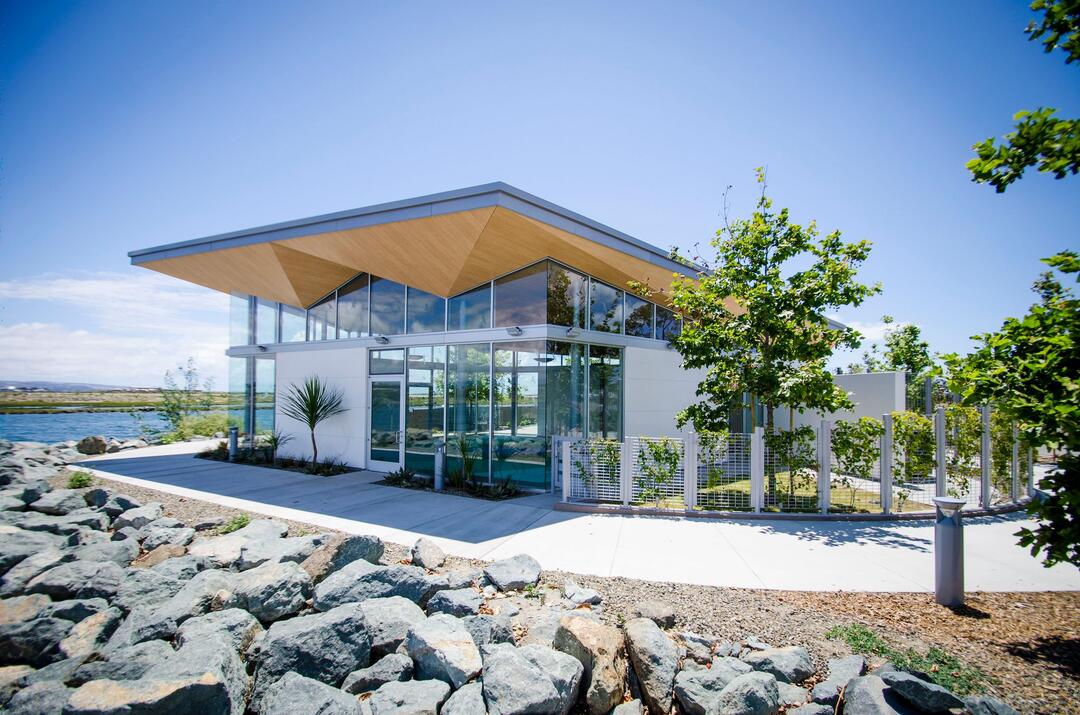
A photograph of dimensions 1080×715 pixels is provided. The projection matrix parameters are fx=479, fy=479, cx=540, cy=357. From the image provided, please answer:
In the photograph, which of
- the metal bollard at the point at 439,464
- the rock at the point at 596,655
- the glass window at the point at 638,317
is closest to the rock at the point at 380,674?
the rock at the point at 596,655

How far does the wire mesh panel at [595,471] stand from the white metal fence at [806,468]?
0.05 ft

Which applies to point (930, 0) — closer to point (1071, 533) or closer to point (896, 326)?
point (1071, 533)

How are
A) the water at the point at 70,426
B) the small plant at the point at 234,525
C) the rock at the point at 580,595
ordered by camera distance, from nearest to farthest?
the rock at the point at 580,595 → the small plant at the point at 234,525 → the water at the point at 70,426

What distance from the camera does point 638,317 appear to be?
11.5m

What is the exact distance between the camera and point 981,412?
26.4 ft

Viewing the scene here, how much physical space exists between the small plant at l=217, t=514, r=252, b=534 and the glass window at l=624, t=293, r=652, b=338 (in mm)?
8014

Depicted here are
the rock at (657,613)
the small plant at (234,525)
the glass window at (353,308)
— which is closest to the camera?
the rock at (657,613)

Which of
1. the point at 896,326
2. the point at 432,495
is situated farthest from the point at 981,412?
the point at 896,326

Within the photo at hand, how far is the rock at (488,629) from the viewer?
11.4 feet

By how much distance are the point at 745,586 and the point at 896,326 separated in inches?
1124

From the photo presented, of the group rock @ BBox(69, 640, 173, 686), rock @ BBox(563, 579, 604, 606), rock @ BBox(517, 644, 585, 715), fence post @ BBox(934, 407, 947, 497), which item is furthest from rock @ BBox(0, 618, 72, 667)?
fence post @ BBox(934, 407, 947, 497)

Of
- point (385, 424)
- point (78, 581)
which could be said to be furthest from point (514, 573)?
point (385, 424)

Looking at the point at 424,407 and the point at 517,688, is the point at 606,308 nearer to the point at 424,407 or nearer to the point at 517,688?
the point at 424,407

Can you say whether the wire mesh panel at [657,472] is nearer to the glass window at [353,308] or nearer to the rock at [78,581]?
the rock at [78,581]
